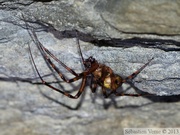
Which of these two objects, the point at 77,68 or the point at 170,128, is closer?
the point at 77,68

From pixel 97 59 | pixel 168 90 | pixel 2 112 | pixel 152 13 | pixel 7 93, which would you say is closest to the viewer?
pixel 152 13

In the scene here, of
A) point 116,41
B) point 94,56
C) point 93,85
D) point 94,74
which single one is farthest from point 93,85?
point 116,41

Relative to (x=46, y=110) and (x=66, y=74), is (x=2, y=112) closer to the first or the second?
(x=46, y=110)

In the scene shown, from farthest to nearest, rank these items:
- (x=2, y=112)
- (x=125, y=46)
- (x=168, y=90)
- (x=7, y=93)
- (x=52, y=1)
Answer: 1. (x=2, y=112)
2. (x=7, y=93)
3. (x=168, y=90)
4. (x=125, y=46)
5. (x=52, y=1)

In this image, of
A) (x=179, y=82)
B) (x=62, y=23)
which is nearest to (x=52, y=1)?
(x=62, y=23)

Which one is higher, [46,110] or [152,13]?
[152,13]

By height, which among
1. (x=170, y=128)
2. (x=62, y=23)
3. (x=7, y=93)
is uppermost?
(x=62, y=23)

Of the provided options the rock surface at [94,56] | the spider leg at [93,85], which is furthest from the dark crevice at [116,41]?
the spider leg at [93,85]

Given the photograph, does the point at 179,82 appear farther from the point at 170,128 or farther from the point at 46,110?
the point at 46,110
